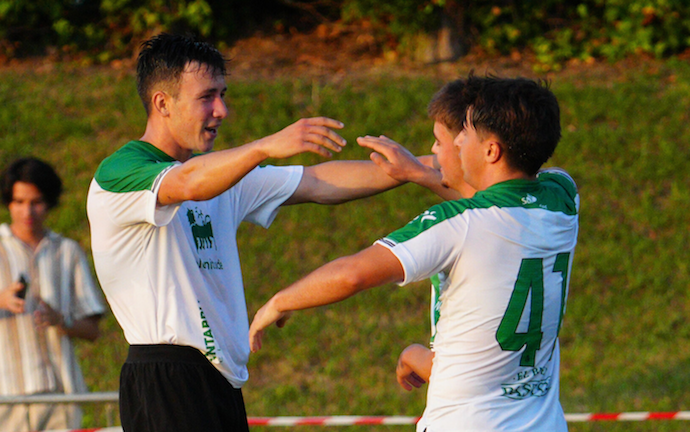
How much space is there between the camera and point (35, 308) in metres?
4.57

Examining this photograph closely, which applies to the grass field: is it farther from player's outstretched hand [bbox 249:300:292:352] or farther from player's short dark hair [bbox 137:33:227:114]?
player's short dark hair [bbox 137:33:227:114]

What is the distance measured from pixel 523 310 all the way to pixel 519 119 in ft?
2.08

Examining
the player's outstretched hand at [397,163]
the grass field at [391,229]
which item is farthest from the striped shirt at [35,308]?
the player's outstretched hand at [397,163]

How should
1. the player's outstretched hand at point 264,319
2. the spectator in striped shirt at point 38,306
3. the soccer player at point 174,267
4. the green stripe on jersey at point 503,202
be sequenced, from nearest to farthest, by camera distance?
1. the green stripe on jersey at point 503,202
2. the player's outstretched hand at point 264,319
3. the soccer player at point 174,267
4. the spectator in striped shirt at point 38,306

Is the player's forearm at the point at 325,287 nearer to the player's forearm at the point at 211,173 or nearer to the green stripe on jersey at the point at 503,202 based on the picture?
the green stripe on jersey at the point at 503,202

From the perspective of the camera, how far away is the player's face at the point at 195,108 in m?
3.11

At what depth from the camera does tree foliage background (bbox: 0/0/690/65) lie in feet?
35.7

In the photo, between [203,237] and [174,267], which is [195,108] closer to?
[203,237]

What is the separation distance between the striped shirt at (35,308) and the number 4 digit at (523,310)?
301cm

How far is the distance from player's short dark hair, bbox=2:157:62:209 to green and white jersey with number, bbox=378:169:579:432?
2935 mm

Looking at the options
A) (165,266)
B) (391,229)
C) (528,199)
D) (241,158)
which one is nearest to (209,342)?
(165,266)

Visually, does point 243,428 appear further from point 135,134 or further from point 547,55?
point 547,55

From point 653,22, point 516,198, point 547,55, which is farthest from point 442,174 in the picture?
point 653,22

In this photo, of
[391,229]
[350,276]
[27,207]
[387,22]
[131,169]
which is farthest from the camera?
[387,22]
